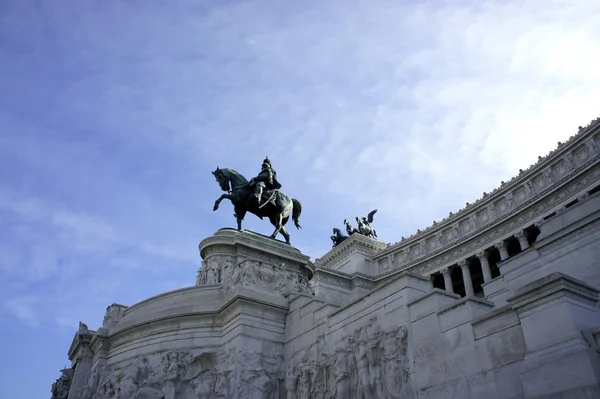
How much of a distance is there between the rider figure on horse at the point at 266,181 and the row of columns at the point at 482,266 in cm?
2873

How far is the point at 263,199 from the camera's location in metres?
28.1

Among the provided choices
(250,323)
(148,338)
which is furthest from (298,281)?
(148,338)

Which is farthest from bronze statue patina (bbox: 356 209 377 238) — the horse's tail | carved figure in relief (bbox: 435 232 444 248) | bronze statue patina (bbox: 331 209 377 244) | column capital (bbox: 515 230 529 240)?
the horse's tail

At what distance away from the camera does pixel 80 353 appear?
23.8m

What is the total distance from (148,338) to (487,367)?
13350 millimetres

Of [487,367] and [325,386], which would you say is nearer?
[487,367]

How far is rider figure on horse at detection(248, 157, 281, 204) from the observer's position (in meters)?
27.7

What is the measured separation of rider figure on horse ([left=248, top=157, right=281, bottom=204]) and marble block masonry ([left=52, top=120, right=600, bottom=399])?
3316 millimetres

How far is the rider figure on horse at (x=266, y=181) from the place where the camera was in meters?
27.7

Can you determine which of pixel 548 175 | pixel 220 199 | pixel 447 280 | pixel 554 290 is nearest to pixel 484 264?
pixel 447 280

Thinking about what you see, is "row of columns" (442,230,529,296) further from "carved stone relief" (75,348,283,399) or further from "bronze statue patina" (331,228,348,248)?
"carved stone relief" (75,348,283,399)

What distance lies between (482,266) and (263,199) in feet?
106

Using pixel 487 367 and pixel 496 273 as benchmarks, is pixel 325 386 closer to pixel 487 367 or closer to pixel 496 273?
pixel 487 367

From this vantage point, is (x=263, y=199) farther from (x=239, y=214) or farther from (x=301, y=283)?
(x=301, y=283)
